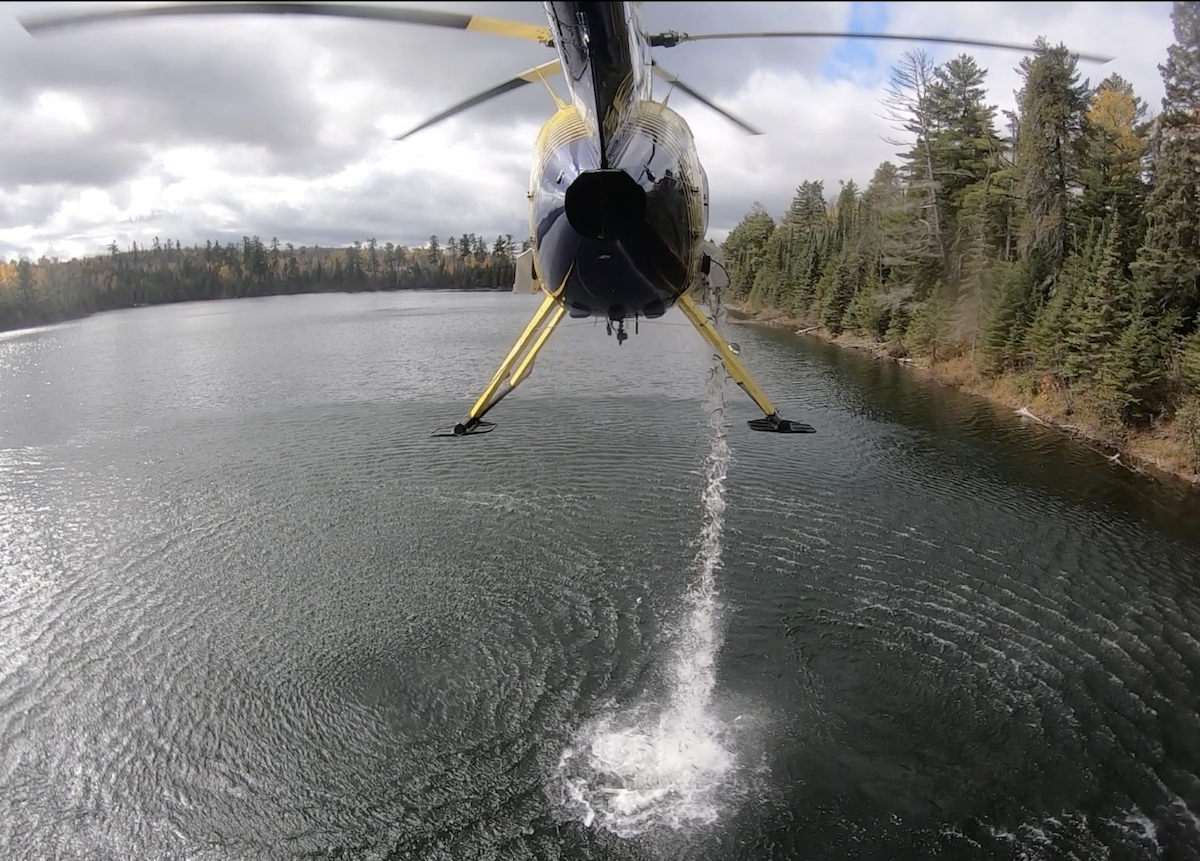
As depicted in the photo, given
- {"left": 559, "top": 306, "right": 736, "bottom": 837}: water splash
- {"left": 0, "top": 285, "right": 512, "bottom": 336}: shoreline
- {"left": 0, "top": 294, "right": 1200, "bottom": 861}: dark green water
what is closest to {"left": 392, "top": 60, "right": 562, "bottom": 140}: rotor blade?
{"left": 559, "top": 306, "right": 736, "bottom": 837}: water splash

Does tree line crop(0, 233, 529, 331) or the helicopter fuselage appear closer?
the helicopter fuselage

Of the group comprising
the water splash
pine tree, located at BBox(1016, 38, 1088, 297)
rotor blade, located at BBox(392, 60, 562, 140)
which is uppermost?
pine tree, located at BBox(1016, 38, 1088, 297)

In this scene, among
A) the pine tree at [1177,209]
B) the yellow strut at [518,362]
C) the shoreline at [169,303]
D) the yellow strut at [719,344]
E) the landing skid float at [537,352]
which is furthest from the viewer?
the shoreline at [169,303]

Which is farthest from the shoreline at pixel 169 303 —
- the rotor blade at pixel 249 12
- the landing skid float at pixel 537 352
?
the rotor blade at pixel 249 12

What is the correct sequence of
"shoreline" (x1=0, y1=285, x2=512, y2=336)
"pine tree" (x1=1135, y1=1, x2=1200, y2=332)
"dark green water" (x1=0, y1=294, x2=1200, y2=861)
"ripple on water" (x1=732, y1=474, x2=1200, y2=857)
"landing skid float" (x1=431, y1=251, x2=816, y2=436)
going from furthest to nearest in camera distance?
"shoreline" (x1=0, y1=285, x2=512, y2=336)
"pine tree" (x1=1135, y1=1, x2=1200, y2=332)
"ripple on water" (x1=732, y1=474, x2=1200, y2=857)
"dark green water" (x1=0, y1=294, x2=1200, y2=861)
"landing skid float" (x1=431, y1=251, x2=816, y2=436)

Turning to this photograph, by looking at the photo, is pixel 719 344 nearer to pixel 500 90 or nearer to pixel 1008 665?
pixel 500 90

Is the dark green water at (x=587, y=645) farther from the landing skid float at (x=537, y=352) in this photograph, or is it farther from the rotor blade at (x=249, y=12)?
the rotor blade at (x=249, y=12)

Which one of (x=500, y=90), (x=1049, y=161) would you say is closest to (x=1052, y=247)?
(x=1049, y=161)

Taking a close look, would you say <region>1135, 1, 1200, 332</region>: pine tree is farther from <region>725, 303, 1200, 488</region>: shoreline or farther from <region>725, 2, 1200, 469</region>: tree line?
<region>725, 303, 1200, 488</region>: shoreline

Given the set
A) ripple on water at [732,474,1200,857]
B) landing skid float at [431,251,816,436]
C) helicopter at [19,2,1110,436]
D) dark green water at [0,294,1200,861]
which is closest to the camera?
helicopter at [19,2,1110,436]
